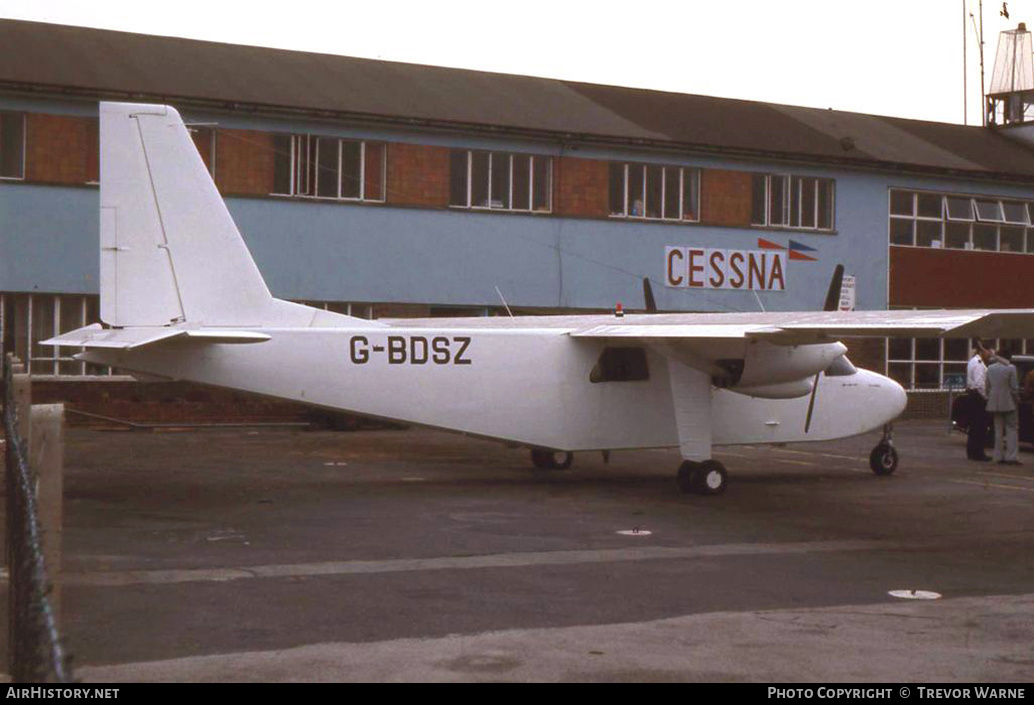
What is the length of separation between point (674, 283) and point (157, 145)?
67.0ft

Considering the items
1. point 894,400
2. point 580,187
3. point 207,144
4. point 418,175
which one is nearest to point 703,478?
point 894,400

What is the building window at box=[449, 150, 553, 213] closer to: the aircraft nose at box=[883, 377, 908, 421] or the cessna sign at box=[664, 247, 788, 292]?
the cessna sign at box=[664, 247, 788, 292]

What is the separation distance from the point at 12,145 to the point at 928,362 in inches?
976

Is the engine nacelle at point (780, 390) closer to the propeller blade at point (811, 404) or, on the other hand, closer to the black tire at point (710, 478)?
the propeller blade at point (811, 404)

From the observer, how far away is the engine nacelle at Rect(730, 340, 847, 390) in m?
18.0

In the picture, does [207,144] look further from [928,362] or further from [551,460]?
[928,362]

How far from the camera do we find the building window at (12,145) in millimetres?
26938

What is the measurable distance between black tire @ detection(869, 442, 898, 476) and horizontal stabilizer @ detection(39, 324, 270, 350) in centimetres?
993

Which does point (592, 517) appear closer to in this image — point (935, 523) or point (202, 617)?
point (935, 523)

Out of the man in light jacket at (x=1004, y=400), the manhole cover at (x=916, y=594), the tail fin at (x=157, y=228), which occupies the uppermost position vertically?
the tail fin at (x=157, y=228)

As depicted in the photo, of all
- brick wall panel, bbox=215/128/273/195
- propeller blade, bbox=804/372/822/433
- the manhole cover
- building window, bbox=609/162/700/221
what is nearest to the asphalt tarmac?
the manhole cover

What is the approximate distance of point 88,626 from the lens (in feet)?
28.5

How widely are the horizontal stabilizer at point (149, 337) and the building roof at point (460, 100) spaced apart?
44.4 ft

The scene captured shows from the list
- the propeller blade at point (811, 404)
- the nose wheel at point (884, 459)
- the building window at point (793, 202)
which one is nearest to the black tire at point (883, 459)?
the nose wheel at point (884, 459)
